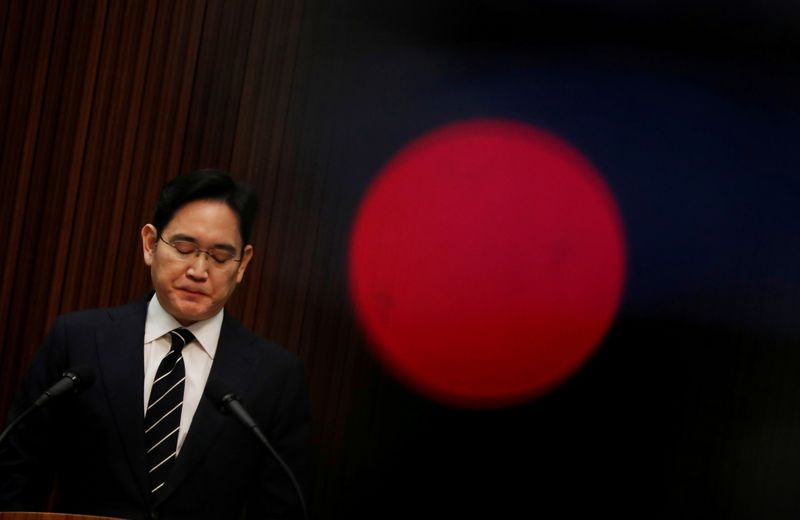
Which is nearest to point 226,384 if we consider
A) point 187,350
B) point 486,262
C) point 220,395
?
point 220,395

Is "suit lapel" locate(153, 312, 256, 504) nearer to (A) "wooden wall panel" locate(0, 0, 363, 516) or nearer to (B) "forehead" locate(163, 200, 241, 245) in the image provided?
(B) "forehead" locate(163, 200, 241, 245)

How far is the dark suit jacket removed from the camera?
171 cm

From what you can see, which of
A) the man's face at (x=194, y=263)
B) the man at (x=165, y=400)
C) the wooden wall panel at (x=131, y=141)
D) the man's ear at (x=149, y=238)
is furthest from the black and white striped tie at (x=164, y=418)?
the wooden wall panel at (x=131, y=141)

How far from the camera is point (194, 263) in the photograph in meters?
1.75

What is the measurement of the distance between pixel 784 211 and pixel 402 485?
164 cm

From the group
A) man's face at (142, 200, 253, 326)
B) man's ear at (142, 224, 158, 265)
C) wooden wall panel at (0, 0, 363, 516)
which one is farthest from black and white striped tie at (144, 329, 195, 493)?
wooden wall panel at (0, 0, 363, 516)

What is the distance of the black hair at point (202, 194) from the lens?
1.79 metres

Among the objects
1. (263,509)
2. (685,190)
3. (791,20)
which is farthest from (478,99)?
(263,509)

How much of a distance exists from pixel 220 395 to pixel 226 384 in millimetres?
108

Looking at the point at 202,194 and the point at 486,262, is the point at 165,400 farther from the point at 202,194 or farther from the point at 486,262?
the point at 486,262

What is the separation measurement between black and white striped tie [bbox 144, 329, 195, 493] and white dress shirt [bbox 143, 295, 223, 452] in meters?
0.02

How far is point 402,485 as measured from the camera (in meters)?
2.81

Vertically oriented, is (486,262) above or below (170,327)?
above

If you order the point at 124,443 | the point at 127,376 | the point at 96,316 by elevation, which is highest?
the point at 96,316
